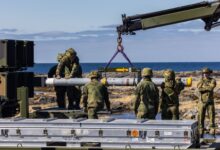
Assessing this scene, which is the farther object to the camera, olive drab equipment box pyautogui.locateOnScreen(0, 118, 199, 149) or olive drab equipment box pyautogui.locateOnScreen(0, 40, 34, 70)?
olive drab equipment box pyautogui.locateOnScreen(0, 40, 34, 70)

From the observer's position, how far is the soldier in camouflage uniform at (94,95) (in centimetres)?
1460

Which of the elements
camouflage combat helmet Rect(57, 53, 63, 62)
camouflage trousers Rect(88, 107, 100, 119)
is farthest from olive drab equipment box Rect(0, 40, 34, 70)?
camouflage trousers Rect(88, 107, 100, 119)

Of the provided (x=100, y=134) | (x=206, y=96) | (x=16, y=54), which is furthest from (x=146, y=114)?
(x=16, y=54)

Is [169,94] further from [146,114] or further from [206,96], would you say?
[206,96]

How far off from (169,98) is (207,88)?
2.38 m

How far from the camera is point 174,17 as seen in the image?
650 inches

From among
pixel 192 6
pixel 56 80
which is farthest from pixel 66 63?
pixel 192 6

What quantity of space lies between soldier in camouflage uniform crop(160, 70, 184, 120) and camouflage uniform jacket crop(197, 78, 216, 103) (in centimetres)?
215

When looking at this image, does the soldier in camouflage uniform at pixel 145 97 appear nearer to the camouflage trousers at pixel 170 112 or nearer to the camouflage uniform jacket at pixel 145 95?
the camouflage uniform jacket at pixel 145 95

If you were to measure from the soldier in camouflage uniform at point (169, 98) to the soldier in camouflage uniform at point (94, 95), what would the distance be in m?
1.38

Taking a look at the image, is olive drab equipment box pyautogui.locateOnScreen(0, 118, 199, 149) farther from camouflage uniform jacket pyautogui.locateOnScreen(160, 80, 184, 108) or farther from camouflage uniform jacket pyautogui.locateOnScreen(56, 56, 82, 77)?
camouflage uniform jacket pyautogui.locateOnScreen(56, 56, 82, 77)

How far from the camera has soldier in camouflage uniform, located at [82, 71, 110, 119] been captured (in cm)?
1460

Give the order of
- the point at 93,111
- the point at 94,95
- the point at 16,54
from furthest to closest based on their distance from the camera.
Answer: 1. the point at 16,54
2. the point at 93,111
3. the point at 94,95

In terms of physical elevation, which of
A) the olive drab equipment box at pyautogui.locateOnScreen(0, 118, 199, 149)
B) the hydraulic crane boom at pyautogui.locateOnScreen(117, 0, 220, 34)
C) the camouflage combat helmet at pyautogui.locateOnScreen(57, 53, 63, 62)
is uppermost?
the hydraulic crane boom at pyautogui.locateOnScreen(117, 0, 220, 34)
